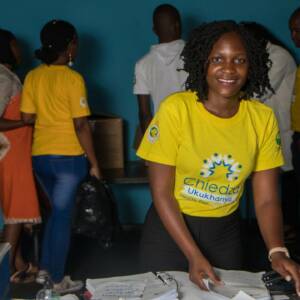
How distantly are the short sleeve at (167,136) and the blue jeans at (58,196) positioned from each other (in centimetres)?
154

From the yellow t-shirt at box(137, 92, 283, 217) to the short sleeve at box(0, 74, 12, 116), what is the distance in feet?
5.46

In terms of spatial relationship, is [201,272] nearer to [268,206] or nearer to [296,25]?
[268,206]

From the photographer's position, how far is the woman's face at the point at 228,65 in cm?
206

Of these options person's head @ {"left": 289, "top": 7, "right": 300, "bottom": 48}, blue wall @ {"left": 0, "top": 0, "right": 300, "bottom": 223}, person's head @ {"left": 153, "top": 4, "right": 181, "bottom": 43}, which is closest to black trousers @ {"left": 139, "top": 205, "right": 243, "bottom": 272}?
person's head @ {"left": 153, "top": 4, "right": 181, "bottom": 43}

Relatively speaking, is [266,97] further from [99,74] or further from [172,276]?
[172,276]

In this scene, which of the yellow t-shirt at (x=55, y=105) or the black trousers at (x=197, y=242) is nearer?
the black trousers at (x=197, y=242)

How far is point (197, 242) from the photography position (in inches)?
86.7

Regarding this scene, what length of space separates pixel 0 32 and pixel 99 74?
3.76ft

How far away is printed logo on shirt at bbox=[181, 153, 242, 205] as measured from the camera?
6.83 ft

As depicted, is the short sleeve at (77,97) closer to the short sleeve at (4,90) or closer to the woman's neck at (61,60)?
the woman's neck at (61,60)

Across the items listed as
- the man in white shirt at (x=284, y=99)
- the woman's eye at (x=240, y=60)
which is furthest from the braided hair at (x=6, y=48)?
the woman's eye at (x=240, y=60)

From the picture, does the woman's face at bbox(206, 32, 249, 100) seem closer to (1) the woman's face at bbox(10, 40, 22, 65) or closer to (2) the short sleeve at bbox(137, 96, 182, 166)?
(2) the short sleeve at bbox(137, 96, 182, 166)

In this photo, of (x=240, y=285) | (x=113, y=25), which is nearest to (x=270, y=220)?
(x=240, y=285)

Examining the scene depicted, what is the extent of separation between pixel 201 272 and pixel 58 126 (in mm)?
1812
